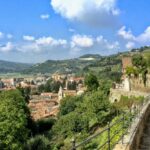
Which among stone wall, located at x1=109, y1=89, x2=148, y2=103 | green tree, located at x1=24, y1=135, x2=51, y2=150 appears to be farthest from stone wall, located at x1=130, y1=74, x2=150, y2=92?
green tree, located at x1=24, y1=135, x2=51, y2=150

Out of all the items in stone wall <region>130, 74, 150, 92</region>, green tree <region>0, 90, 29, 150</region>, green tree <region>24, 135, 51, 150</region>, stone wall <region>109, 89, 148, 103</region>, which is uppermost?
stone wall <region>130, 74, 150, 92</region>

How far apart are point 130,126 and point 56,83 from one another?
163 metres

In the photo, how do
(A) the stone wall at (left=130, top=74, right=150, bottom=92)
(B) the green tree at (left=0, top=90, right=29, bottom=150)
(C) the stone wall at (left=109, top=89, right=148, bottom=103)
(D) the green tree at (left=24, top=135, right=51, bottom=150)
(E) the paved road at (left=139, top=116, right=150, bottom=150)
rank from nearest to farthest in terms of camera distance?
(E) the paved road at (left=139, top=116, right=150, bottom=150)
(B) the green tree at (left=0, top=90, right=29, bottom=150)
(D) the green tree at (left=24, top=135, right=51, bottom=150)
(C) the stone wall at (left=109, top=89, right=148, bottom=103)
(A) the stone wall at (left=130, top=74, right=150, bottom=92)

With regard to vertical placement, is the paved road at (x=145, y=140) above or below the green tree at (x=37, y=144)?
above

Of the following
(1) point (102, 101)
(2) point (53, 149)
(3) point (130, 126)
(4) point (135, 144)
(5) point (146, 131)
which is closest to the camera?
(4) point (135, 144)

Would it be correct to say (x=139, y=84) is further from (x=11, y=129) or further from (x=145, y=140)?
(x=145, y=140)

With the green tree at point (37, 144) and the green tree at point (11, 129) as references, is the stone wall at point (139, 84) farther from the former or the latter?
the green tree at point (11, 129)

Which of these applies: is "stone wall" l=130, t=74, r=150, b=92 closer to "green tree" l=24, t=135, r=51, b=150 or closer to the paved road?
"green tree" l=24, t=135, r=51, b=150

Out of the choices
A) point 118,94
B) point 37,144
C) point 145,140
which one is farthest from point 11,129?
point 145,140

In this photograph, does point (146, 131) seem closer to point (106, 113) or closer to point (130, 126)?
point (130, 126)

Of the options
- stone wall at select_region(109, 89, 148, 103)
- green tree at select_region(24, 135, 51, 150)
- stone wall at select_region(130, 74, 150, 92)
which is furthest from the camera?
stone wall at select_region(130, 74, 150, 92)

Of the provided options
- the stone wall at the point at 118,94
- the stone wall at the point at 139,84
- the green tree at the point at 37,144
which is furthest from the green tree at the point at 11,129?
the stone wall at the point at 139,84

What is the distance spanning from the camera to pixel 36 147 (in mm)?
43594

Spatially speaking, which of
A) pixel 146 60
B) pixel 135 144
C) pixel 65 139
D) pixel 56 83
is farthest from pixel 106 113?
pixel 56 83
